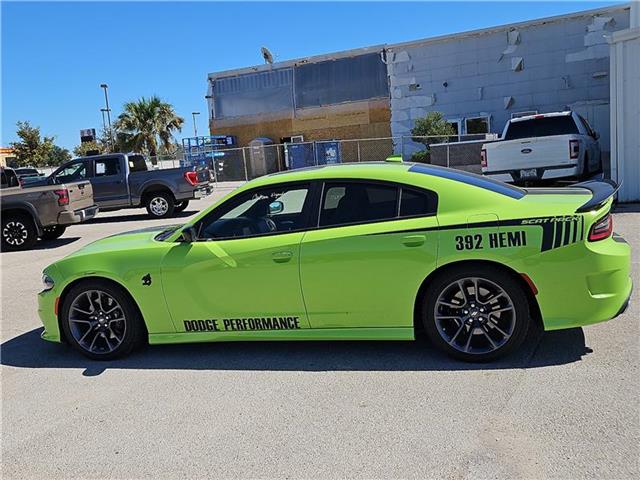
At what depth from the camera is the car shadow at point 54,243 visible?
1198 centimetres

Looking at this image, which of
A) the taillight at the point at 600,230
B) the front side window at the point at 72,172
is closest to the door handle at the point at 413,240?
the taillight at the point at 600,230

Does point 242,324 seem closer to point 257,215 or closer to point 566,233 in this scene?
point 257,215

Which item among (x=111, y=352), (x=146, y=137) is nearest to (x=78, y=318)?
(x=111, y=352)

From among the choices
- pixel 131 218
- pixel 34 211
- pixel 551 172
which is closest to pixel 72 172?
pixel 131 218

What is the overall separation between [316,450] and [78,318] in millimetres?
2737

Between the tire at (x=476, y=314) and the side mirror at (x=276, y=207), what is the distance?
1.53 meters

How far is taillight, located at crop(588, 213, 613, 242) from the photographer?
3.90 m

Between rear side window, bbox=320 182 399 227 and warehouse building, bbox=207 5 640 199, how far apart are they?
58.1 feet

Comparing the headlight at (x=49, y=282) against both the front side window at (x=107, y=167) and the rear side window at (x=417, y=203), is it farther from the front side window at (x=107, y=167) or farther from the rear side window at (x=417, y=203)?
the front side window at (x=107, y=167)

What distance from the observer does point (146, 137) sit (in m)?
38.4

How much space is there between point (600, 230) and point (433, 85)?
2413 cm

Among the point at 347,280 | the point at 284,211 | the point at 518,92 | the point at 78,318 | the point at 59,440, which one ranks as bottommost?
the point at 59,440

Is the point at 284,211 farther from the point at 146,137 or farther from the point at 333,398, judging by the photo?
the point at 146,137

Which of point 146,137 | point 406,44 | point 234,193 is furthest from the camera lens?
point 146,137
